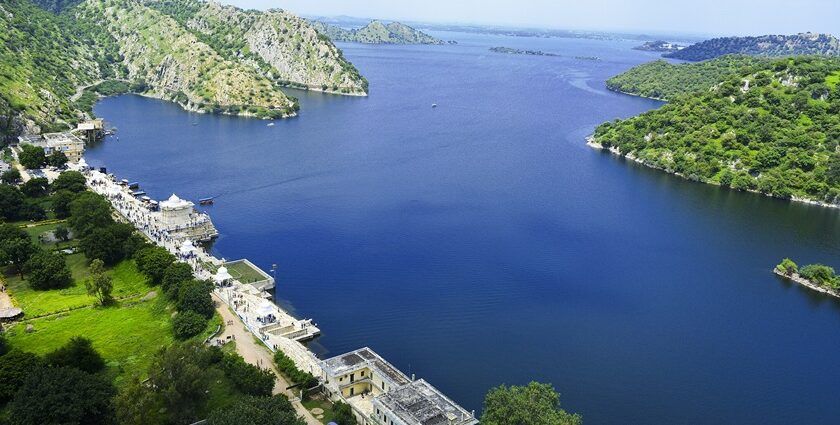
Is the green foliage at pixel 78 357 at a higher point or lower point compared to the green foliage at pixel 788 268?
higher

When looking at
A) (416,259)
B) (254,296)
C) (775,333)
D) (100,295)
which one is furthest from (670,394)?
(100,295)

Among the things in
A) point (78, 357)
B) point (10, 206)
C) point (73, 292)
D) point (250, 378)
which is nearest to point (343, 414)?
point (250, 378)

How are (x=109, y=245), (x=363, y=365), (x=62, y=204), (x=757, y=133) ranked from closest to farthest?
(x=363, y=365)
(x=109, y=245)
(x=62, y=204)
(x=757, y=133)

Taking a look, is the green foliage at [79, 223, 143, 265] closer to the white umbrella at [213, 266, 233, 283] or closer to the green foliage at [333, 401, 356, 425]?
the white umbrella at [213, 266, 233, 283]

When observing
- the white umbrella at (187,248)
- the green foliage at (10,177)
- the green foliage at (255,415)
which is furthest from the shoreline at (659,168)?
the green foliage at (10,177)

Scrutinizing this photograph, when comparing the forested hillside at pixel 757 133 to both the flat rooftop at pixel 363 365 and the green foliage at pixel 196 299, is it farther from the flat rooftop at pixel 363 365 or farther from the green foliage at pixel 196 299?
the green foliage at pixel 196 299

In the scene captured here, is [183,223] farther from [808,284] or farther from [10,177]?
[808,284]
